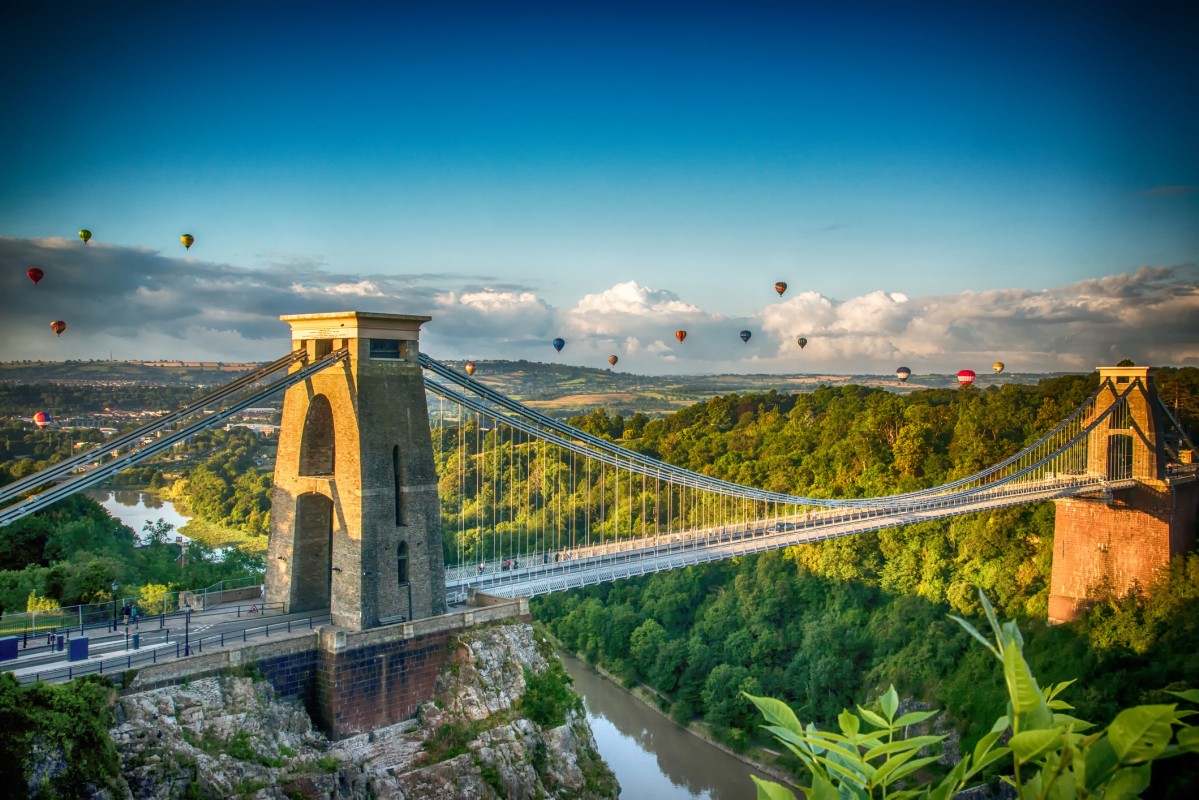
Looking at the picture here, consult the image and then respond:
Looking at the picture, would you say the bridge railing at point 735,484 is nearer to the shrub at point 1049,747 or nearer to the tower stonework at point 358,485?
the tower stonework at point 358,485

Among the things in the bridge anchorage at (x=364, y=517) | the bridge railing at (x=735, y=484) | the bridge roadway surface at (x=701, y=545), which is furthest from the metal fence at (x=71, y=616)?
the bridge railing at (x=735, y=484)

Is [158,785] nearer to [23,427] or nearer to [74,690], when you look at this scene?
[74,690]

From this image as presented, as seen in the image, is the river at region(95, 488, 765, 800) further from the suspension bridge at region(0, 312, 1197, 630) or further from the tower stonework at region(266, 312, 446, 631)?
the tower stonework at region(266, 312, 446, 631)

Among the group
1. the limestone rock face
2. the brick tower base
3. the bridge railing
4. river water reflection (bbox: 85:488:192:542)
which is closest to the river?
the bridge railing

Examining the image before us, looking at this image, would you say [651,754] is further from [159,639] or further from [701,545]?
[159,639]

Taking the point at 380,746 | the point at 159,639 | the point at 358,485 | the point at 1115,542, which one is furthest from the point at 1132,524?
the point at 159,639

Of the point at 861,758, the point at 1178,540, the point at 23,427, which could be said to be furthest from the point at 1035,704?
the point at 23,427

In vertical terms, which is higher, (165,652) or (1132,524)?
(165,652)

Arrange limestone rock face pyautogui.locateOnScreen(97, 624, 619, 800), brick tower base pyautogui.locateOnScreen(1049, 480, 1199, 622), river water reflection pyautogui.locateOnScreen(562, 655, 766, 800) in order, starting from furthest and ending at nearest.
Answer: brick tower base pyautogui.locateOnScreen(1049, 480, 1199, 622) → river water reflection pyautogui.locateOnScreen(562, 655, 766, 800) → limestone rock face pyautogui.locateOnScreen(97, 624, 619, 800)
